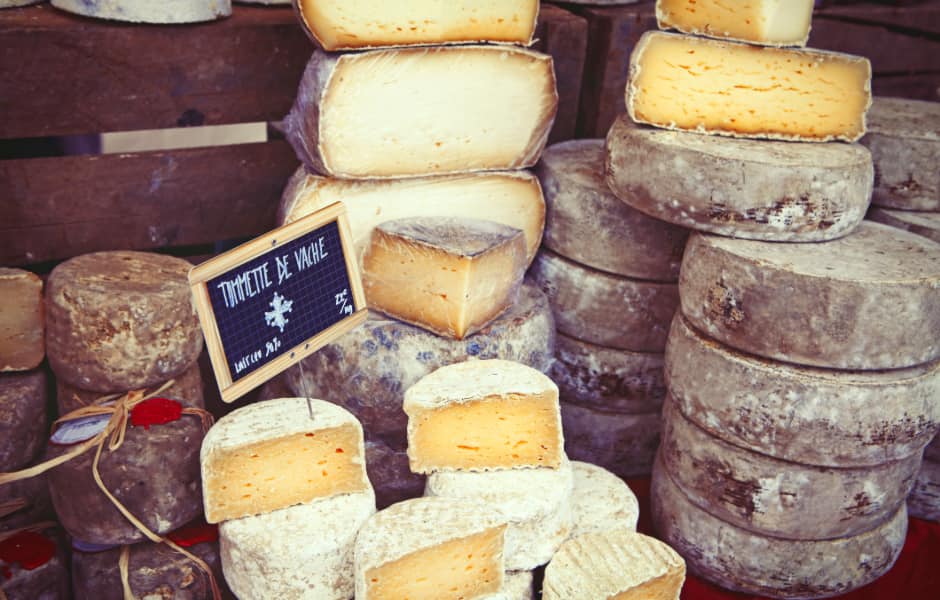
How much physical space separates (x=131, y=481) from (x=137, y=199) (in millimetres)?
938

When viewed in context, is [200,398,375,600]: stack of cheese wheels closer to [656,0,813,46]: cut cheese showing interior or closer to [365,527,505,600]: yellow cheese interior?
[365,527,505,600]: yellow cheese interior

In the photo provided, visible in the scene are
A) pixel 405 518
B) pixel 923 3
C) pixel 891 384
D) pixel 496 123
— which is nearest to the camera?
pixel 405 518

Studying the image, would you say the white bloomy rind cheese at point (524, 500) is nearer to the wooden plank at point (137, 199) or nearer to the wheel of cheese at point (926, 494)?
the wooden plank at point (137, 199)

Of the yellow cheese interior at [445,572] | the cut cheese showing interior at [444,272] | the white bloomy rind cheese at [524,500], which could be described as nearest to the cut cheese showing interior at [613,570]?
the white bloomy rind cheese at [524,500]

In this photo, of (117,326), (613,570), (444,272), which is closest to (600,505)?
(613,570)

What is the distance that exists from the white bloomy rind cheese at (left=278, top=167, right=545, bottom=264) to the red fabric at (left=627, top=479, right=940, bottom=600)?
1037mm

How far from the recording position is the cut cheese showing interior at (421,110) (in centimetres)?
223

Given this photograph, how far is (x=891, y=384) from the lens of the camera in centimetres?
205

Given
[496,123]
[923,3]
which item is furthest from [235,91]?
[923,3]

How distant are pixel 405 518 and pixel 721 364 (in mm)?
893

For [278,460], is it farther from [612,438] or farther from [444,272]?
[612,438]

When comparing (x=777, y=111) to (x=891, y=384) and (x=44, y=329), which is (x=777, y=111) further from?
(x=44, y=329)

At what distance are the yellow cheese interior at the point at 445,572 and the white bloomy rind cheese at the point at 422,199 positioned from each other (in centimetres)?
89

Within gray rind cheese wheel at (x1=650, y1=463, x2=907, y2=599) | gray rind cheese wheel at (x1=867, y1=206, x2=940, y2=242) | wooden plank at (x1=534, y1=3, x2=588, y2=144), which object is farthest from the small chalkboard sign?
gray rind cheese wheel at (x1=867, y1=206, x2=940, y2=242)
